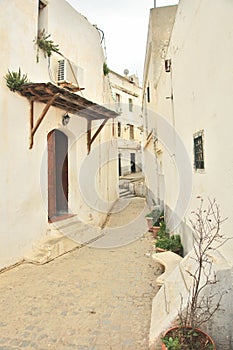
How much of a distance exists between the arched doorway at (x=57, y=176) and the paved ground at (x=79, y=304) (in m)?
1.79

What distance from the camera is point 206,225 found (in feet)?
11.9

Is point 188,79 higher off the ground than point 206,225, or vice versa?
point 188,79

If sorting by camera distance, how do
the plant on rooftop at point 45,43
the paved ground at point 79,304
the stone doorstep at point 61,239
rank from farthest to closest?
the plant on rooftop at point 45,43
the stone doorstep at point 61,239
the paved ground at point 79,304

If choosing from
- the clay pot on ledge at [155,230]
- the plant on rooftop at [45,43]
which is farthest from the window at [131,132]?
the plant on rooftop at [45,43]

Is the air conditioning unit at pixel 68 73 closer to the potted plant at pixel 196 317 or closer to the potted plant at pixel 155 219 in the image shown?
the potted plant at pixel 155 219

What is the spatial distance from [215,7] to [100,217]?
8105 millimetres

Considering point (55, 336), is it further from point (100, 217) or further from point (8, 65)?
point (100, 217)

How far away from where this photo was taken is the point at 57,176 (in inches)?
331

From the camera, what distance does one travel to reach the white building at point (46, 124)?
5574 millimetres

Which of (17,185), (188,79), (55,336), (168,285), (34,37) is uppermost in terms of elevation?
(34,37)

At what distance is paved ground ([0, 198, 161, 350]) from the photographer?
10.5ft

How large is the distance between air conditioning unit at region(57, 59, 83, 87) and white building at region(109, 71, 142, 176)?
1794cm

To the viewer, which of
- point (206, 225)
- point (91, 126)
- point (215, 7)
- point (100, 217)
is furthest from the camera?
point (100, 217)

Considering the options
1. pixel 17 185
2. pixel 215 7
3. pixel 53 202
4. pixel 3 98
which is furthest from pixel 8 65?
pixel 215 7
